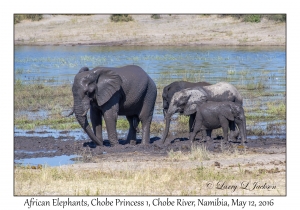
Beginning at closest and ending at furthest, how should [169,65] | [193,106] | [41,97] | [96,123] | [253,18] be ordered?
[96,123], [193,106], [41,97], [169,65], [253,18]

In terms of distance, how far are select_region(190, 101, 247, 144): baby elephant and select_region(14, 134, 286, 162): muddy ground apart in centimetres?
32

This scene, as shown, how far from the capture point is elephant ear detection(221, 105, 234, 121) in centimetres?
1512

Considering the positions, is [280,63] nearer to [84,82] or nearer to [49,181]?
[84,82]

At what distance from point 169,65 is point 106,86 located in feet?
57.1

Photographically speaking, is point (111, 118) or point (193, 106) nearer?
point (111, 118)

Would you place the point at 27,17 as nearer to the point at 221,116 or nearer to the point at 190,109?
the point at 190,109

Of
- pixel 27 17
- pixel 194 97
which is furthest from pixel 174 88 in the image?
pixel 27 17

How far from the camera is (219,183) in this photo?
11.3m

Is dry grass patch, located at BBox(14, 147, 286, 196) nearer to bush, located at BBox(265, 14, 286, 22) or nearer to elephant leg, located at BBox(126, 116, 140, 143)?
elephant leg, located at BBox(126, 116, 140, 143)

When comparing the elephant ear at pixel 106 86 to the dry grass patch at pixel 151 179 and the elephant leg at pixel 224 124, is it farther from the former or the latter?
the elephant leg at pixel 224 124

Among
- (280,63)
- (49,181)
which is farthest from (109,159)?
(280,63)

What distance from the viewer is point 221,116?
1510 centimetres

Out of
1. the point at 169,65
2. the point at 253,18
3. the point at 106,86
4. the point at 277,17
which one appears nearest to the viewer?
the point at 106,86

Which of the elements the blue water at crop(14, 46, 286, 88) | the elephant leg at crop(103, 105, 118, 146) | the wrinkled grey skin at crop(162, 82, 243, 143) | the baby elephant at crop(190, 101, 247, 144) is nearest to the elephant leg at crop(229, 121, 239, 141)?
the baby elephant at crop(190, 101, 247, 144)
